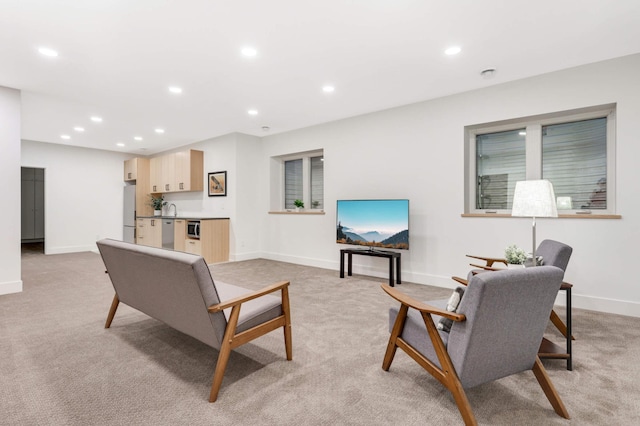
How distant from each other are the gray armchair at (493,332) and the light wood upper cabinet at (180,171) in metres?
6.35

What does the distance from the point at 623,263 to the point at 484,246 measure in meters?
1.28

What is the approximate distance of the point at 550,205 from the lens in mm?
2475

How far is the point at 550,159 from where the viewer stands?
3.86 m

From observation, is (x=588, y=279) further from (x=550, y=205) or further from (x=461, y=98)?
(x=461, y=98)

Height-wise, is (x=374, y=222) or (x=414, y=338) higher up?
(x=374, y=222)

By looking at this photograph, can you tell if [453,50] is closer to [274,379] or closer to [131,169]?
[274,379]

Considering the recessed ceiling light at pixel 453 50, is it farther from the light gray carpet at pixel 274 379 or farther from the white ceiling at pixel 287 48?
the light gray carpet at pixel 274 379

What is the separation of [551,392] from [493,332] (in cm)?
58

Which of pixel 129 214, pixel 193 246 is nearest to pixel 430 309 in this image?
pixel 193 246

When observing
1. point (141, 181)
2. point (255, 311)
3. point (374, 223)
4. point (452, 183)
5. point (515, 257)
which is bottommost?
point (255, 311)

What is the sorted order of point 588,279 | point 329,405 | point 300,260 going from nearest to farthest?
point 329,405, point 588,279, point 300,260

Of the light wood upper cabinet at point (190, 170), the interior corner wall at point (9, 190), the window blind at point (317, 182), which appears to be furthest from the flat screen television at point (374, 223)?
the interior corner wall at point (9, 190)

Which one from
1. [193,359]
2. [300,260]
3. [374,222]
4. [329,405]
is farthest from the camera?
[300,260]

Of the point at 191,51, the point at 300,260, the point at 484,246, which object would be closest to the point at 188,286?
the point at 191,51
